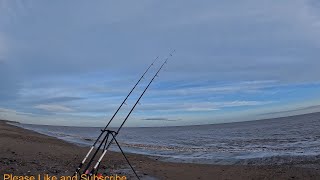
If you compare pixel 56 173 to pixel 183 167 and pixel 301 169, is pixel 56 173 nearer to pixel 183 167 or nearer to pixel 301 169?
pixel 183 167

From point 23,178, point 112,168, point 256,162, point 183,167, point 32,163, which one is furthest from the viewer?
point 256,162

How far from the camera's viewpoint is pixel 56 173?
10.5 m

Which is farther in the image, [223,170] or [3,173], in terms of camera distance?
[223,170]

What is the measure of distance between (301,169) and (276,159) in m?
3.59

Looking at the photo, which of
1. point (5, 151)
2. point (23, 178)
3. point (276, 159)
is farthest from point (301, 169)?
point (5, 151)

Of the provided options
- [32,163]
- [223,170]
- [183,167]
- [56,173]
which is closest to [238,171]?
[223,170]

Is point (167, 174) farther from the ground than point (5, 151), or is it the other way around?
point (5, 151)

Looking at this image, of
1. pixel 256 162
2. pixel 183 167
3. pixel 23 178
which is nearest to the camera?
pixel 23 178

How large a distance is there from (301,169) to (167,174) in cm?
547

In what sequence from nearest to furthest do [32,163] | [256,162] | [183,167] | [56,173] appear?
[56,173] < [32,163] < [183,167] < [256,162]

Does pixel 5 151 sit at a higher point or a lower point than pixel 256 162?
higher

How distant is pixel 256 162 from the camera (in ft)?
52.2

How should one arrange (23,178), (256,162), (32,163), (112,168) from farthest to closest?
(256,162) < (112,168) < (32,163) < (23,178)

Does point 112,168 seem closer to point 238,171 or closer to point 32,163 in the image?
point 32,163
